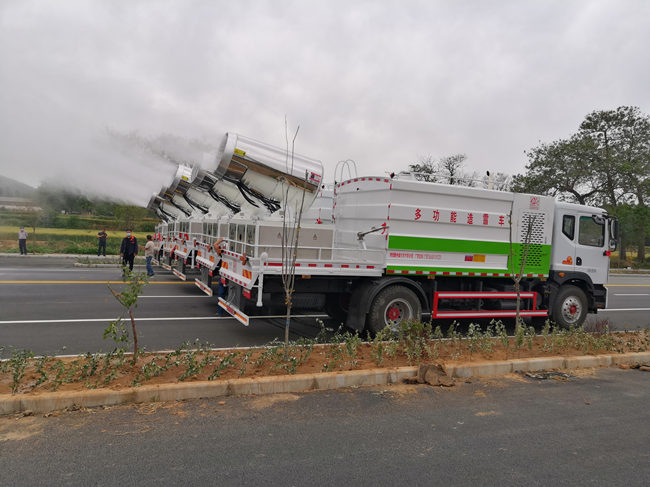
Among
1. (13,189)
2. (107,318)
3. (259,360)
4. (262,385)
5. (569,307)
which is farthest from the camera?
(13,189)

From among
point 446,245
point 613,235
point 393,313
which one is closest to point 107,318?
point 393,313

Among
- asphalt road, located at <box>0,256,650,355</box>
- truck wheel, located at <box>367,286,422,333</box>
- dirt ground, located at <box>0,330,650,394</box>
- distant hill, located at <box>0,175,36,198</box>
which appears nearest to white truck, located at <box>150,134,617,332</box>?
truck wheel, located at <box>367,286,422,333</box>

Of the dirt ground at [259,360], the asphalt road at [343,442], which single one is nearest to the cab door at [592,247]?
the dirt ground at [259,360]

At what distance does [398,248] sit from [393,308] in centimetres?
103

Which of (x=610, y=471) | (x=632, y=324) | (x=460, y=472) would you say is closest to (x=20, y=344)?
(x=460, y=472)

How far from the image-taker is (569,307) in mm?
9688

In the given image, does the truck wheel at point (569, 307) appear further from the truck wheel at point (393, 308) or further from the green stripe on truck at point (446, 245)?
the truck wheel at point (393, 308)

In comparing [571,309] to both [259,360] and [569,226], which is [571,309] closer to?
[569,226]

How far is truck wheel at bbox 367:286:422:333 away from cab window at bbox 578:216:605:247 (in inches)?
164

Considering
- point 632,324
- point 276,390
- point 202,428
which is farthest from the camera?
point 632,324

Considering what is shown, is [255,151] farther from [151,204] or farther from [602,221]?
[151,204]

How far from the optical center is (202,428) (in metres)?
4.19

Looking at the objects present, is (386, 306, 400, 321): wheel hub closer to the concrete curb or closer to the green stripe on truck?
the green stripe on truck

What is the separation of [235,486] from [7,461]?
5.65 ft
